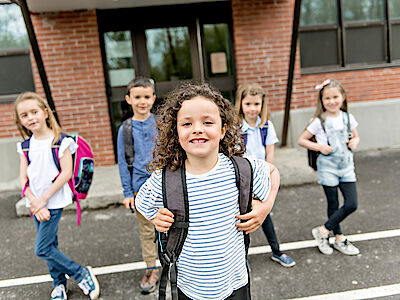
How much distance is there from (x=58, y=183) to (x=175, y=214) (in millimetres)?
1513

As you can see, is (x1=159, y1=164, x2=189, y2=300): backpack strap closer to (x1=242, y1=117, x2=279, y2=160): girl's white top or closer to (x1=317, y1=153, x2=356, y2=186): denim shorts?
(x1=242, y1=117, x2=279, y2=160): girl's white top

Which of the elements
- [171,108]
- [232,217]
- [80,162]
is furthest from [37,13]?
[232,217]

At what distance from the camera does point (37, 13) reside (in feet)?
19.3

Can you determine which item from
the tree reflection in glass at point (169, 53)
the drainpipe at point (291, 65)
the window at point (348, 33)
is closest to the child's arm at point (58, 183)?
the tree reflection in glass at point (169, 53)

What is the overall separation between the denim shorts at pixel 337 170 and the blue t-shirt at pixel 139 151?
5.53 ft

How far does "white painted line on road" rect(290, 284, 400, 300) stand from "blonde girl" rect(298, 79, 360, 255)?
54 centimetres

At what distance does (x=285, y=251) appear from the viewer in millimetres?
3508

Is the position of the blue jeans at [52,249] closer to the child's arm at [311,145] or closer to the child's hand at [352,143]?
the child's arm at [311,145]

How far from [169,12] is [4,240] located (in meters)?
4.64

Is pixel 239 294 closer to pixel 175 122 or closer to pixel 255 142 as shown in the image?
pixel 175 122

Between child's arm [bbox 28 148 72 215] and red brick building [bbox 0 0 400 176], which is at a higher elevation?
red brick building [bbox 0 0 400 176]

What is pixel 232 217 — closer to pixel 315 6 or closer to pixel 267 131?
pixel 267 131

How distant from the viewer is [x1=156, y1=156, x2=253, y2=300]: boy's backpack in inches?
64.7

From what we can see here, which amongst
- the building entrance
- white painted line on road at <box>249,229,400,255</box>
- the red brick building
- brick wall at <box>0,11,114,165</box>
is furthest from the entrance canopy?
white painted line on road at <box>249,229,400,255</box>
